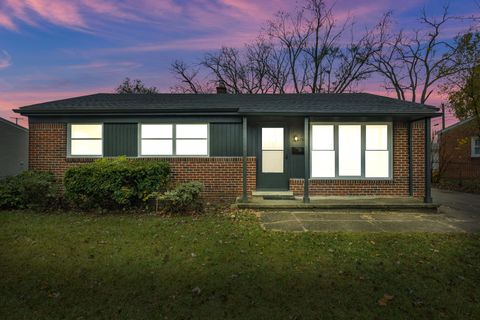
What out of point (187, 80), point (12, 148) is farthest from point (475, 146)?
point (12, 148)

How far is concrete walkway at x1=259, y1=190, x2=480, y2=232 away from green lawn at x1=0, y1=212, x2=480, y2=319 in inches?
21.8

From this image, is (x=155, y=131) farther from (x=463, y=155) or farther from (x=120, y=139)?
(x=463, y=155)

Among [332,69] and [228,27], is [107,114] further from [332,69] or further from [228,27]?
[332,69]

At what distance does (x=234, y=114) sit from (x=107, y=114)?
4.27m

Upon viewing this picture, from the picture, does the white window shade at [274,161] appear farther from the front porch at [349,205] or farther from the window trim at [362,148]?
the front porch at [349,205]

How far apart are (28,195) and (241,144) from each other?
633cm

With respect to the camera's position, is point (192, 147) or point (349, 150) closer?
point (349, 150)

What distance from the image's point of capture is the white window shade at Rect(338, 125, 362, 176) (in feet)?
30.0

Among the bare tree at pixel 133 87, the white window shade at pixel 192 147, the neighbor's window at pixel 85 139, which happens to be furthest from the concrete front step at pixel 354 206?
the bare tree at pixel 133 87

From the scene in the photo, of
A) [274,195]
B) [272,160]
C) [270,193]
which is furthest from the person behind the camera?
[272,160]

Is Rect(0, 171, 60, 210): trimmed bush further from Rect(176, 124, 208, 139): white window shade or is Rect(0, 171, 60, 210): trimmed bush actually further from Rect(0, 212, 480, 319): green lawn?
Rect(176, 124, 208, 139): white window shade

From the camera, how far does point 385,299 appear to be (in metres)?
3.13

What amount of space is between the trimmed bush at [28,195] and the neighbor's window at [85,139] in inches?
71.8

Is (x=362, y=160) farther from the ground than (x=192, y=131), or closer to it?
closer to it
